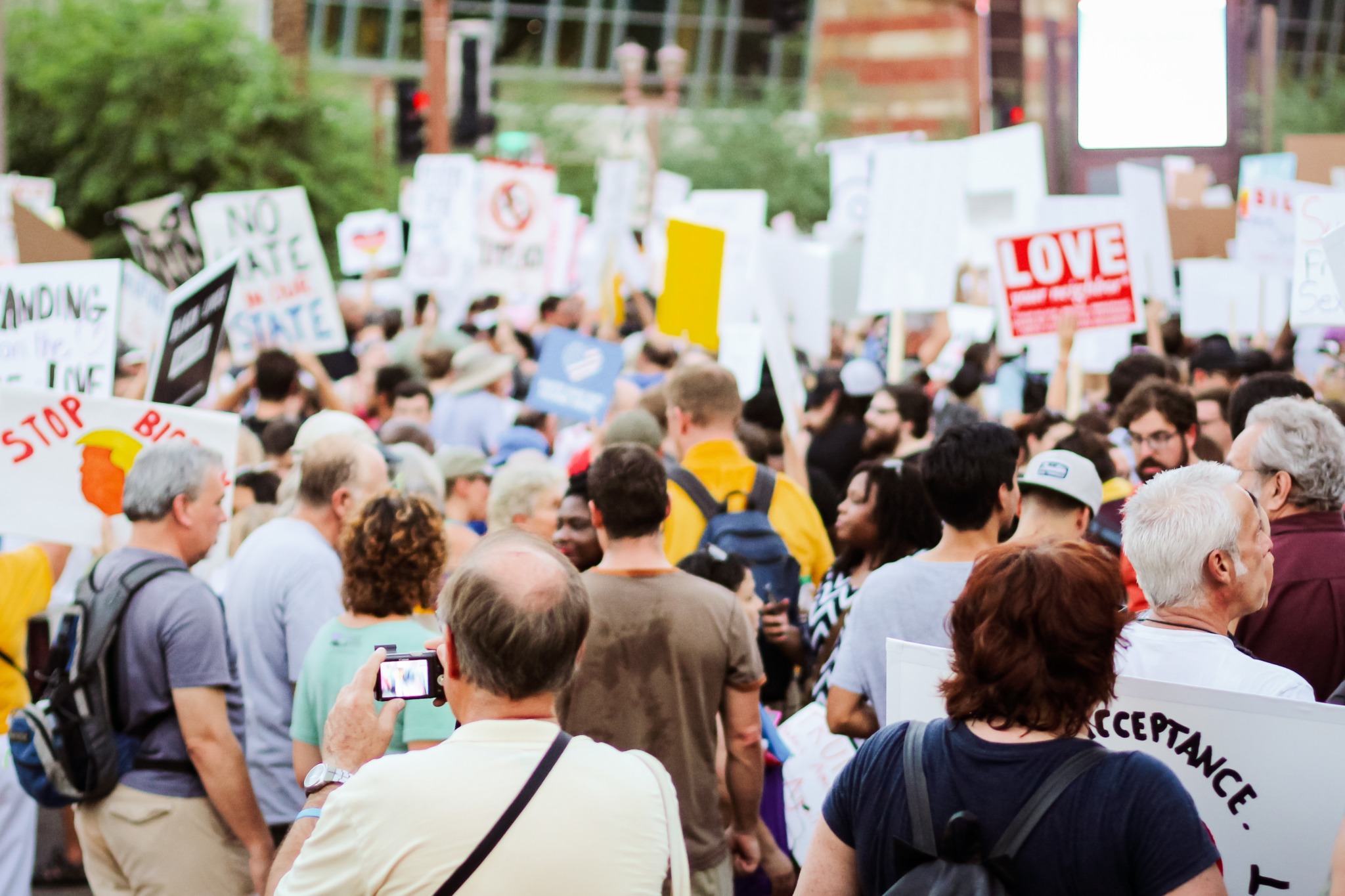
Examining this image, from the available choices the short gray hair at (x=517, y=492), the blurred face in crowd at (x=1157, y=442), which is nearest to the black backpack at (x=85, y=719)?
the short gray hair at (x=517, y=492)

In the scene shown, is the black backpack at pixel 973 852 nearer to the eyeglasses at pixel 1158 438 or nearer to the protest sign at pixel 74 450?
the protest sign at pixel 74 450

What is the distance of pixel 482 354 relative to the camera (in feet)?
29.9

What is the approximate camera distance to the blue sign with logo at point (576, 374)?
8367 mm

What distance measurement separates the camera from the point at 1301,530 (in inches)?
149

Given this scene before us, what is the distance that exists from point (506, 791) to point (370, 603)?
1728 millimetres

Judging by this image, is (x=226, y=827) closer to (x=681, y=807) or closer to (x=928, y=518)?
(x=681, y=807)

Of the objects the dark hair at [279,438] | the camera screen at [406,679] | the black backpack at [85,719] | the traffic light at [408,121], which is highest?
the traffic light at [408,121]

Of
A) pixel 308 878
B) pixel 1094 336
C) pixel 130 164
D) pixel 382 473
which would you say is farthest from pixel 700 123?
pixel 308 878

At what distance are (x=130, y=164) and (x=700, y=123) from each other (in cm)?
1761

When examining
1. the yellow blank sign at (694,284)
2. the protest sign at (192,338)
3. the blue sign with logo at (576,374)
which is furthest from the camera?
the blue sign with logo at (576,374)

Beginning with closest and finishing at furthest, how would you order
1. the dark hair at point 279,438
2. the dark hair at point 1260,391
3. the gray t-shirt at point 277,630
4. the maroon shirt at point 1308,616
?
the maroon shirt at point 1308,616
the gray t-shirt at point 277,630
the dark hair at point 1260,391
the dark hair at point 279,438

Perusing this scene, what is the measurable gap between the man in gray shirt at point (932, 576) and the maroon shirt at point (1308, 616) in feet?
2.22

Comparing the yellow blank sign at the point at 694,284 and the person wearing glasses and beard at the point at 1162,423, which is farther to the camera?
the yellow blank sign at the point at 694,284

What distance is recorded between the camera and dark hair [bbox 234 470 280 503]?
5.77m
